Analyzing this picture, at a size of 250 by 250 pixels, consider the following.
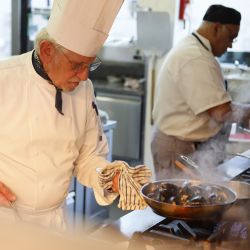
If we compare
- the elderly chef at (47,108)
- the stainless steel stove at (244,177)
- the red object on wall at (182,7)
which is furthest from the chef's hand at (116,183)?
the red object on wall at (182,7)

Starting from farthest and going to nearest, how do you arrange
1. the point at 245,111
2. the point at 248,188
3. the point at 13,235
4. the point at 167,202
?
1. the point at 245,111
2. the point at 248,188
3. the point at 167,202
4. the point at 13,235

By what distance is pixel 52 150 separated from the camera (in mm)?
1684

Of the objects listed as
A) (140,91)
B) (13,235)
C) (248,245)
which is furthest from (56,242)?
(140,91)

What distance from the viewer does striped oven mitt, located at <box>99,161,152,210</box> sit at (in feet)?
5.12

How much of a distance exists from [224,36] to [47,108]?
1.62m

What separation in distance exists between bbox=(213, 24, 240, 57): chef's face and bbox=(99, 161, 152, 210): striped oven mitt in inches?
62.0

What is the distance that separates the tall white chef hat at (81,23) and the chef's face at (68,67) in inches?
0.8

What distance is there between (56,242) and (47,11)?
4.88 m

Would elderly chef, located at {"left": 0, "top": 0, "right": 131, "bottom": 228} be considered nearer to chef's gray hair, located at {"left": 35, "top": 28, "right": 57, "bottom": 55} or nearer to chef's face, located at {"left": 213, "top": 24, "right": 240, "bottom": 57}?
chef's gray hair, located at {"left": 35, "top": 28, "right": 57, "bottom": 55}

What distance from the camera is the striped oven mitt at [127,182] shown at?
1.56 m

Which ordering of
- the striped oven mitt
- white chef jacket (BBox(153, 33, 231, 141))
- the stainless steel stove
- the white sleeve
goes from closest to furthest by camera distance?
1. the striped oven mitt
2. the white sleeve
3. the stainless steel stove
4. white chef jacket (BBox(153, 33, 231, 141))

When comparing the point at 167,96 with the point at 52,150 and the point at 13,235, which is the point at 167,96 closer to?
the point at 52,150

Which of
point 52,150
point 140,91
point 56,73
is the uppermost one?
point 56,73

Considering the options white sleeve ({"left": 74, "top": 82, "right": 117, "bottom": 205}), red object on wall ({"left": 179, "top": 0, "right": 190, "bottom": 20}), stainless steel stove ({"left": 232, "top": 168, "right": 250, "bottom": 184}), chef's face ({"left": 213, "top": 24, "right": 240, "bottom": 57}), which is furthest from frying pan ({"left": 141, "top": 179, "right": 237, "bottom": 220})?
red object on wall ({"left": 179, "top": 0, "right": 190, "bottom": 20})
